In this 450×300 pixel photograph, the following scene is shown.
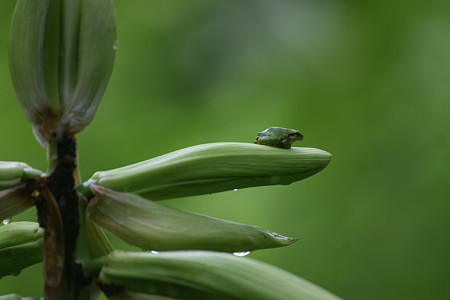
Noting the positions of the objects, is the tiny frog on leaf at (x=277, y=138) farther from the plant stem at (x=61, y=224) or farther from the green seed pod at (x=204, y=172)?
the plant stem at (x=61, y=224)

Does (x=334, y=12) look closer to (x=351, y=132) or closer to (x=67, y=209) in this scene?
Answer: (x=351, y=132)

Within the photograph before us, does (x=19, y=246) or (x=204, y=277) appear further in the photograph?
(x=19, y=246)

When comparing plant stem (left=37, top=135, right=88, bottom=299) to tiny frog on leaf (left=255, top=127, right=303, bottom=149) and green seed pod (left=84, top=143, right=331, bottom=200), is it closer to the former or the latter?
green seed pod (left=84, top=143, right=331, bottom=200)

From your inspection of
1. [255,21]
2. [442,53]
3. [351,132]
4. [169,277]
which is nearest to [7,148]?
[255,21]

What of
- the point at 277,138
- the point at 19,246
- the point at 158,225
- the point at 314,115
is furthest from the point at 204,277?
the point at 314,115

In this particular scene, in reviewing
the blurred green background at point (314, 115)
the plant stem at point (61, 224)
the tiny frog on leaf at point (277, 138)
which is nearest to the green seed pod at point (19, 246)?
the plant stem at point (61, 224)

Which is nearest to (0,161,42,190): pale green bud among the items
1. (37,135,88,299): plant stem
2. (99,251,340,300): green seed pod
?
(37,135,88,299): plant stem

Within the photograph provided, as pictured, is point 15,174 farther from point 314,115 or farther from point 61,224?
point 314,115
